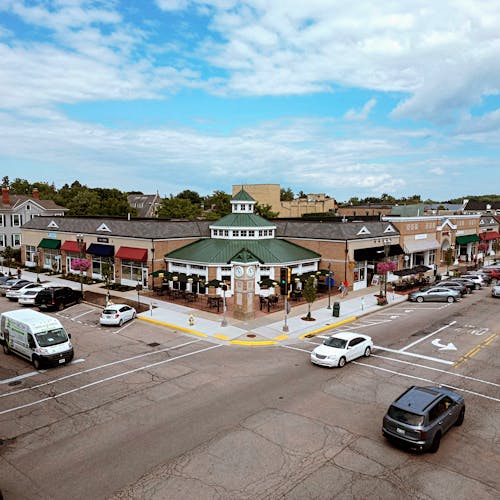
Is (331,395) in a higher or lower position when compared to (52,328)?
lower

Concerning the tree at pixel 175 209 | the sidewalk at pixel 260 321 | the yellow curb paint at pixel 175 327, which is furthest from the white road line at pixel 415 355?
the tree at pixel 175 209

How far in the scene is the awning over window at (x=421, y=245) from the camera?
50.2 metres

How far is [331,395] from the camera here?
17562 mm

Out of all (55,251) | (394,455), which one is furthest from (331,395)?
(55,251)

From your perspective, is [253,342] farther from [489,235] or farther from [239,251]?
[489,235]

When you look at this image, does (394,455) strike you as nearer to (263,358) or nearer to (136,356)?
(263,358)

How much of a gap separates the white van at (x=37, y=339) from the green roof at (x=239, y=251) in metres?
17.7

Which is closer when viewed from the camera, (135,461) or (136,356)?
(135,461)

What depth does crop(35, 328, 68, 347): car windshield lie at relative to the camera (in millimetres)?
20875

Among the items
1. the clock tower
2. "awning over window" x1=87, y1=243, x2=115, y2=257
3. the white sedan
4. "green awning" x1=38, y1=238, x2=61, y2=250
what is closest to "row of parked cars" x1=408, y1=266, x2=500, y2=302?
the clock tower

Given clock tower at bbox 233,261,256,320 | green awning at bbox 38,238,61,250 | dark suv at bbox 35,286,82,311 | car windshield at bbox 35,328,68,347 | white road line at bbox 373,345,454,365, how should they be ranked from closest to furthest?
car windshield at bbox 35,328,68,347
white road line at bbox 373,345,454,365
clock tower at bbox 233,261,256,320
dark suv at bbox 35,286,82,311
green awning at bbox 38,238,61,250

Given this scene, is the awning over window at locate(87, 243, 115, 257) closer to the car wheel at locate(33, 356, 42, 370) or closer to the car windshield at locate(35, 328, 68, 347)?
the car windshield at locate(35, 328, 68, 347)

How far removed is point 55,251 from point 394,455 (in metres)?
49.3

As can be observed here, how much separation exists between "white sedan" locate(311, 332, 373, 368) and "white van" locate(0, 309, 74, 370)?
12.6m
